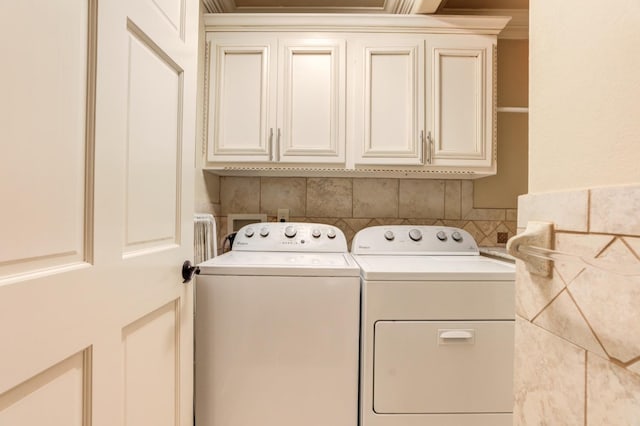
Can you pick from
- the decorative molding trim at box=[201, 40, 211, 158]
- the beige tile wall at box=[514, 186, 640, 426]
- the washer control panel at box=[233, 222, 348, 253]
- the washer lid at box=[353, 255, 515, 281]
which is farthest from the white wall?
the decorative molding trim at box=[201, 40, 211, 158]

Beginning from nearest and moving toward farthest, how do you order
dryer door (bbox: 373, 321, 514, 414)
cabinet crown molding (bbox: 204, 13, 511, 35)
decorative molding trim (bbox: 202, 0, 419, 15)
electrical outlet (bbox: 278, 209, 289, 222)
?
dryer door (bbox: 373, 321, 514, 414), cabinet crown molding (bbox: 204, 13, 511, 35), decorative molding trim (bbox: 202, 0, 419, 15), electrical outlet (bbox: 278, 209, 289, 222)

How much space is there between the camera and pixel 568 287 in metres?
0.49

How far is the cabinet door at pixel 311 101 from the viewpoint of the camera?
1701mm

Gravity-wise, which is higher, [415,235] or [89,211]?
[89,211]

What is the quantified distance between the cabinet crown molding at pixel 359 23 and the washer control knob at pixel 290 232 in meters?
1.09

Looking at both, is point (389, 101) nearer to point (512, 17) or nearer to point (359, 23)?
point (359, 23)

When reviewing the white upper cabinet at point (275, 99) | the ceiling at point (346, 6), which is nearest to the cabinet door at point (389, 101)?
the white upper cabinet at point (275, 99)

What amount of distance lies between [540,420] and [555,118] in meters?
0.53

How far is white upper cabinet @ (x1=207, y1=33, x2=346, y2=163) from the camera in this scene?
66.9 inches

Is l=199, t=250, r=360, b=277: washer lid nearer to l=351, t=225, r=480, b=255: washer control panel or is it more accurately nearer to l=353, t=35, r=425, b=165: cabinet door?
l=351, t=225, r=480, b=255: washer control panel

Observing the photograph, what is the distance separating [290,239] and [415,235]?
706 millimetres

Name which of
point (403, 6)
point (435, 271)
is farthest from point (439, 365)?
point (403, 6)

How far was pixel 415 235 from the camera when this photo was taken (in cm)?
177

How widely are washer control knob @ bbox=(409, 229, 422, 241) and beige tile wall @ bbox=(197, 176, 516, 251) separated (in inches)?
10.1
